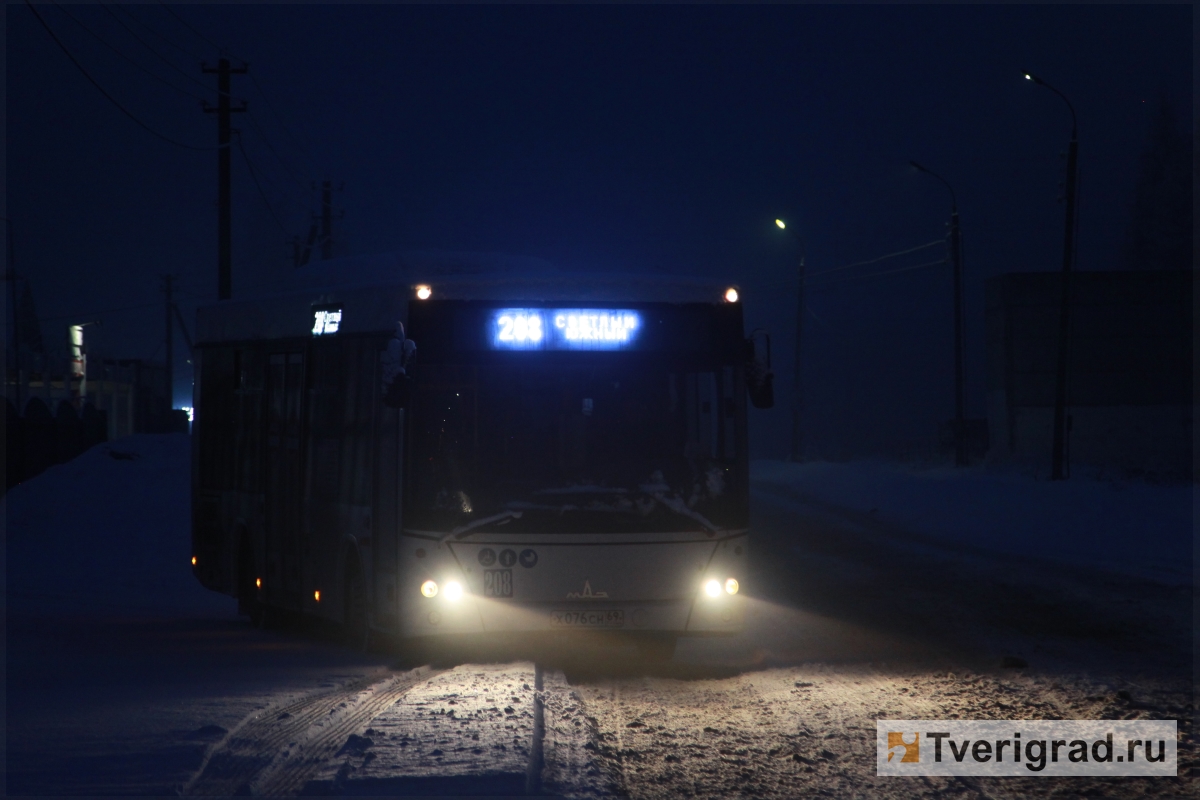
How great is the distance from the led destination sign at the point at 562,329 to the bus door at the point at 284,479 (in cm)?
Result: 292

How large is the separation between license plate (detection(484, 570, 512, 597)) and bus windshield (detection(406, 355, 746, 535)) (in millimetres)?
349

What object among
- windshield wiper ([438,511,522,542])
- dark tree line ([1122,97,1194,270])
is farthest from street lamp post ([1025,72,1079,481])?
dark tree line ([1122,97,1194,270])

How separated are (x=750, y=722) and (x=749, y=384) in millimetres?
3307

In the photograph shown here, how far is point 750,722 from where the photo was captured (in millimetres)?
8445

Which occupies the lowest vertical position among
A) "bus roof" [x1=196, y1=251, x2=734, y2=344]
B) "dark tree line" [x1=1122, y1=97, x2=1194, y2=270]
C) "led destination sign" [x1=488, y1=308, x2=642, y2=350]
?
"led destination sign" [x1=488, y1=308, x2=642, y2=350]

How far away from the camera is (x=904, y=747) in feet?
25.0

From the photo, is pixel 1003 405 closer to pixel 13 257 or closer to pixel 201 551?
pixel 13 257

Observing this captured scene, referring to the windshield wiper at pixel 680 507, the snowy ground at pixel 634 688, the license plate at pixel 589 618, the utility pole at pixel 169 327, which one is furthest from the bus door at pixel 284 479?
the utility pole at pixel 169 327

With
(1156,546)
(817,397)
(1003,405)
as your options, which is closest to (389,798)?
(1156,546)

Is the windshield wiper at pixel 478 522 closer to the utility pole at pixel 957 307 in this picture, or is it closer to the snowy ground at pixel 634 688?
the snowy ground at pixel 634 688

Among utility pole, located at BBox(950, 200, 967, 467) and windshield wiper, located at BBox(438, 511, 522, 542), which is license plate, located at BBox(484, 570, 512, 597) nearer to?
windshield wiper, located at BBox(438, 511, 522, 542)

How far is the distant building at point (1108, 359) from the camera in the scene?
2127 inches

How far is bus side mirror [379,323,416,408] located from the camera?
1062 centimetres

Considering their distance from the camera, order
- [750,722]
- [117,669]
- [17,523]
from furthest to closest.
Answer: [17,523]
[117,669]
[750,722]
